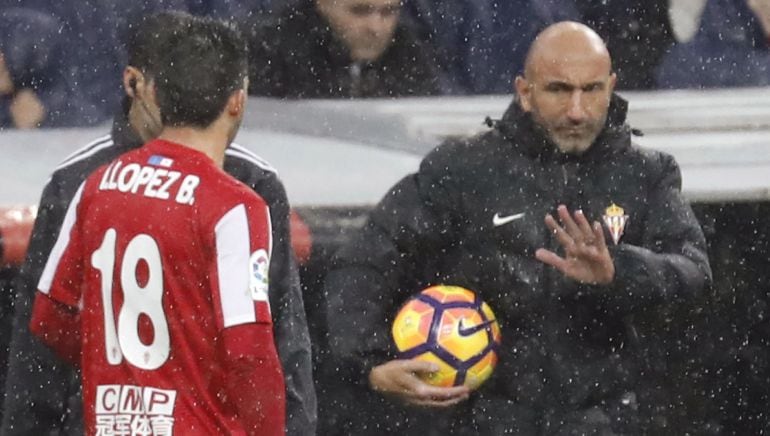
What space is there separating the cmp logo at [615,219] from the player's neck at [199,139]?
141cm

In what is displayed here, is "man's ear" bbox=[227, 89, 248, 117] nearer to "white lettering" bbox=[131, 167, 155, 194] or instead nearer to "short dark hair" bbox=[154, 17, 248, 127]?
"short dark hair" bbox=[154, 17, 248, 127]

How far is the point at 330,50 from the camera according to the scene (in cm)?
736

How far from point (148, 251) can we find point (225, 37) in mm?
542

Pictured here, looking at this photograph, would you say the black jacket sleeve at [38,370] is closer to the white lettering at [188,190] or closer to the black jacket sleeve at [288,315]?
the black jacket sleeve at [288,315]

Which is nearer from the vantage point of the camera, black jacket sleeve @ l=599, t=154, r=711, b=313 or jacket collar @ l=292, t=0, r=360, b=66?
black jacket sleeve @ l=599, t=154, r=711, b=313

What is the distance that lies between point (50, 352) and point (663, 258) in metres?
1.64

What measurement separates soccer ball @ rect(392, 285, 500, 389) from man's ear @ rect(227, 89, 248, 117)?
1.26 metres

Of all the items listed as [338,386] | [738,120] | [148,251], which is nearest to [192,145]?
[148,251]

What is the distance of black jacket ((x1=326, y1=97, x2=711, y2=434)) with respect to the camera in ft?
18.0

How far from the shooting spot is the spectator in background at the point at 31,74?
24.1 ft

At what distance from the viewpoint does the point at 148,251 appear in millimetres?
4324

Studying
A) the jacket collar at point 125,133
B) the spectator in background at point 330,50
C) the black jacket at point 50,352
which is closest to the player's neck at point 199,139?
the black jacket at point 50,352

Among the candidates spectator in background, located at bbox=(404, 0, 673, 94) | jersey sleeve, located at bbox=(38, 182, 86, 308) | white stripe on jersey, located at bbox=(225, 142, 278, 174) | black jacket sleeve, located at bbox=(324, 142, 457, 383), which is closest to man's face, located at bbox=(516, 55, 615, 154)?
black jacket sleeve, located at bbox=(324, 142, 457, 383)

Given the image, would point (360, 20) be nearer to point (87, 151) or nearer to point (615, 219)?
point (615, 219)
